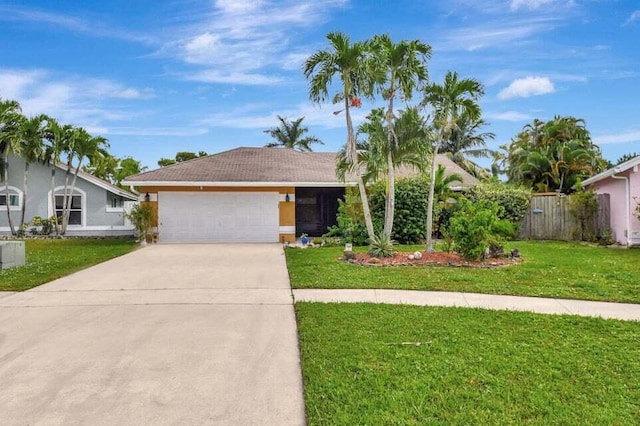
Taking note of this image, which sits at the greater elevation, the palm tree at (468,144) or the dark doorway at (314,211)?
the palm tree at (468,144)

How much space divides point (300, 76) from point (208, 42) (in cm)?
531

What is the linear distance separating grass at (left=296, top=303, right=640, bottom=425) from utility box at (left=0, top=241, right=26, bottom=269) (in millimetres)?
8135

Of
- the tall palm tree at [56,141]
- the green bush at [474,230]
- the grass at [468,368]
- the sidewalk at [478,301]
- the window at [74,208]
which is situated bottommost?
the grass at [468,368]

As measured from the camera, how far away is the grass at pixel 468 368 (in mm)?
3299

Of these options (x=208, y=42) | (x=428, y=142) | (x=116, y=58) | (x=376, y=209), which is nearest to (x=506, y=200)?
(x=376, y=209)

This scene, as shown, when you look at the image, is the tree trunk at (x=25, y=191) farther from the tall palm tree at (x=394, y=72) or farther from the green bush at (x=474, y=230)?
the green bush at (x=474, y=230)

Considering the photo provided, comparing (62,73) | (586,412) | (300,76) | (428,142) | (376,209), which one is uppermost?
(62,73)

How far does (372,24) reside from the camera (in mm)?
14305

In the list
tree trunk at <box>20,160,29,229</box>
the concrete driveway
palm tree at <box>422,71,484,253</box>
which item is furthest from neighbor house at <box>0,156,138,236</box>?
palm tree at <box>422,71,484,253</box>

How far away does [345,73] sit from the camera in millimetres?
11555

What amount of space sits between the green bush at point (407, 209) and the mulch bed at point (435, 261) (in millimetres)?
4636

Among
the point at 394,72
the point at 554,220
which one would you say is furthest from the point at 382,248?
the point at 554,220

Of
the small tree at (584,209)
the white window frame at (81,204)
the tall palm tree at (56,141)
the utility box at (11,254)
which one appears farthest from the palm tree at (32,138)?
the small tree at (584,209)

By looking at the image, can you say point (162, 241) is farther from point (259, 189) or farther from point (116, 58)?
point (116, 58)
